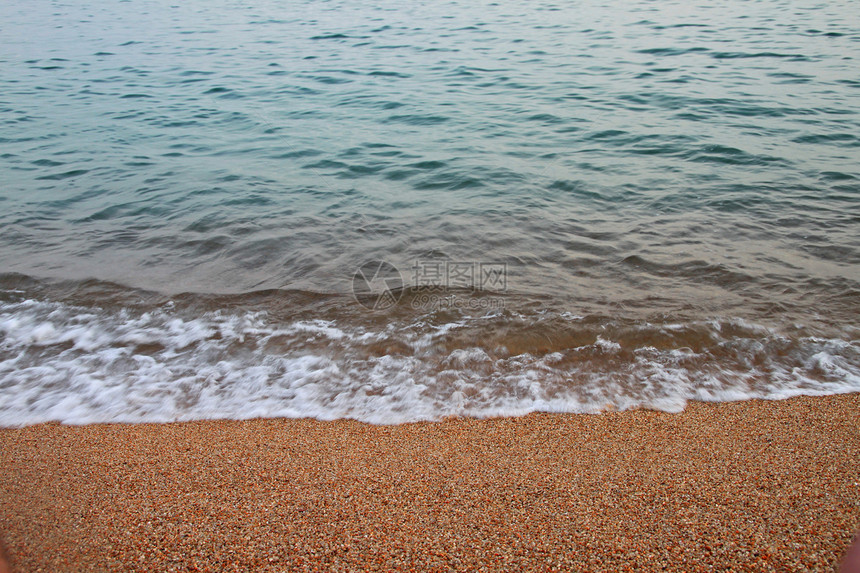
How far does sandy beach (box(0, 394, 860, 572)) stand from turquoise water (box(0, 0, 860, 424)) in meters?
0.25

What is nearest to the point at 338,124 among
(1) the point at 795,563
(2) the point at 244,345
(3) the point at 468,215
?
(3) the point at 468,215

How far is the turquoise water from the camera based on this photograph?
11.9 feet

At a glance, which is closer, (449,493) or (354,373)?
(449,493)

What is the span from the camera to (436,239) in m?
5.67

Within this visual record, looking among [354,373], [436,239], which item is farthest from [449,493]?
[436,239]

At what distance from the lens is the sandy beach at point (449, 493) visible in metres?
2.27

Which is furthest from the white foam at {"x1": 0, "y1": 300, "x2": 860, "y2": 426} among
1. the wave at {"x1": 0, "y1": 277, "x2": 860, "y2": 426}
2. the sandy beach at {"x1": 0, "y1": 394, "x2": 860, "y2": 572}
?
the sandy beach at {"x1": 0, "y1": 394, "x2": 860, "y2": 572}

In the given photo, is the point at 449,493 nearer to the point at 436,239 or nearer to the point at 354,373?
the point at 354,373

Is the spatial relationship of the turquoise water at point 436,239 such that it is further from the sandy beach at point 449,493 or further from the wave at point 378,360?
the sandy beach at point 449,493

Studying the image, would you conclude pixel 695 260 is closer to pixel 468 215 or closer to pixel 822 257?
pixel 822 257

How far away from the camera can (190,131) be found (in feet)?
31.8

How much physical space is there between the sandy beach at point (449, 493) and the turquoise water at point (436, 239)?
0.81 ft

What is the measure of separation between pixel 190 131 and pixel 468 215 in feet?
19.0

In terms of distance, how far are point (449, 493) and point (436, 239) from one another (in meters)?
3.34
